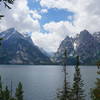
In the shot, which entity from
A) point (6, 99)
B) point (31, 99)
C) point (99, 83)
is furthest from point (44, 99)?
point (99, 83)

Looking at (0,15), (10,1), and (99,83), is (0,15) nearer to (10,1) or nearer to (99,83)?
(10,1)

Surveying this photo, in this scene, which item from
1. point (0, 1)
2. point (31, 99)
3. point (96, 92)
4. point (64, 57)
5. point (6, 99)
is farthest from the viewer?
point (31, 99)

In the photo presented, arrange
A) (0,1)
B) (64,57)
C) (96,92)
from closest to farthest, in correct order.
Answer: (0,1) < (96,92) < (64,57)

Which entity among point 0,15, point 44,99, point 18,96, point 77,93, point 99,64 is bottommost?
point 44,99

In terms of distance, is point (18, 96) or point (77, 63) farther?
point (18, 96)

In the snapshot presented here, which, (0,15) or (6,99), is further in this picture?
(6,99)

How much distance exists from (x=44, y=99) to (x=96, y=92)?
12242 centimetres

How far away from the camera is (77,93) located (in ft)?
134

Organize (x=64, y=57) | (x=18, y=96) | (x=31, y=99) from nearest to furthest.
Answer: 1. (x=64, y=57)
2. (x=18, y=96)
3. (x=31, y=99)

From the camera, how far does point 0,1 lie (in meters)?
10.1

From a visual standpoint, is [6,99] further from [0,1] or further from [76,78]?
[0,1]

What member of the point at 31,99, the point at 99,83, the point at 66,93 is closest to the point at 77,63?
the point at 66,93

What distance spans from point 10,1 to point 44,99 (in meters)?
126

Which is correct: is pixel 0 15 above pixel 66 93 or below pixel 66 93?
above
